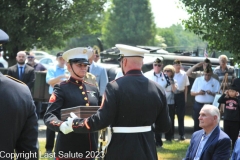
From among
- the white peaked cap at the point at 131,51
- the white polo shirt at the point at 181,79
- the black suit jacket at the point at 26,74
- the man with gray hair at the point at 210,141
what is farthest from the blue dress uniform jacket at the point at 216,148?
the black suit jacket at the point at 26,74

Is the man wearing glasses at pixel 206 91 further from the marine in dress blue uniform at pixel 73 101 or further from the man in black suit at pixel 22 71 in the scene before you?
the marine in dress blue uniform at pixel 73 101

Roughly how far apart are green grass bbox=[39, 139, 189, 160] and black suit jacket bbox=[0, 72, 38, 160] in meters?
5.76

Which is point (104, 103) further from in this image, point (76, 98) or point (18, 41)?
point (18, 41)

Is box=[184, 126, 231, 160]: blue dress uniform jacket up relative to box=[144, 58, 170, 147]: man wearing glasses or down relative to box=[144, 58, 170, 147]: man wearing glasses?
down

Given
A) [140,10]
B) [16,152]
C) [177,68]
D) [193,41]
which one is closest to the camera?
[16,152]

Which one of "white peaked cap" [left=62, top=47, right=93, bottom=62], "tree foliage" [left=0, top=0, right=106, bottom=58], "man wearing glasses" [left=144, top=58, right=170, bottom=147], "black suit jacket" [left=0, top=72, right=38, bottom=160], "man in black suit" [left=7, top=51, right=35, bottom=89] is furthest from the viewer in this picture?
"tree foliage" [left=0, top=0, right=106, bottom=58]

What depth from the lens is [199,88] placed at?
12.8 meters

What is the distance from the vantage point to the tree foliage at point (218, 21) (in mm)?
11344

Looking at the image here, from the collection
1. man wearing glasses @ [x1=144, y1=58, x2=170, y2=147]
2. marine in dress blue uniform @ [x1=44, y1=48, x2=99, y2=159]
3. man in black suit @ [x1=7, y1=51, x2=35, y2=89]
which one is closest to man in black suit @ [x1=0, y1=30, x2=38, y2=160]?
marine in dress blue uniform @ [x1=44, y1=48, x2=99, y2=159]

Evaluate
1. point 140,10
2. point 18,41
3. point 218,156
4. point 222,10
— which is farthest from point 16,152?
point 140,10

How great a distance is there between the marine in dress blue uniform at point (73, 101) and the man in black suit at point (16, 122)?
6.15 feet

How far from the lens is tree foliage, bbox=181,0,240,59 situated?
37.2 ft

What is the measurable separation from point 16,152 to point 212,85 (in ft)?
29.1

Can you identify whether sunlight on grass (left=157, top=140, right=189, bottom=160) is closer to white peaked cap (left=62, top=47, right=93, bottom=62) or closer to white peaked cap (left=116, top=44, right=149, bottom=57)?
white peaked cap (left=62, top=47, right=93, bottom=62)
